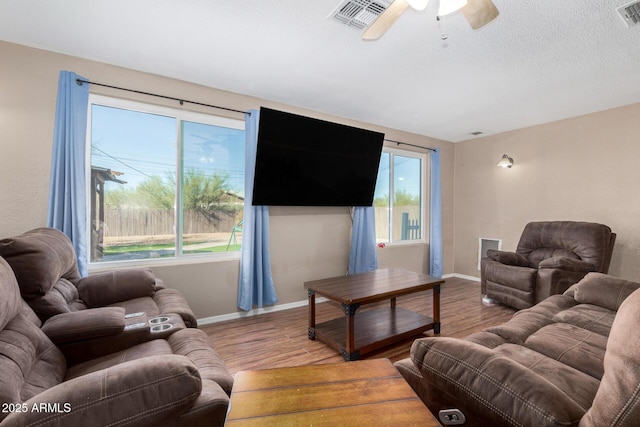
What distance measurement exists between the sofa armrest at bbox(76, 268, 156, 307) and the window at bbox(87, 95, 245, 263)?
2.14ft

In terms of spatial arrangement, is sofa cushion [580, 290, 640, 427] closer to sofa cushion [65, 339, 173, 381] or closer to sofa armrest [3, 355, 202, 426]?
sofa armrest [3, 355, 202, 426]

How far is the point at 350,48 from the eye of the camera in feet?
7.89

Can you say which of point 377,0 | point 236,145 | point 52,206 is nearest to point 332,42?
point 377,0

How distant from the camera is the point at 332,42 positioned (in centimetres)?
232

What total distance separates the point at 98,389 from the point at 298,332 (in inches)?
86.8

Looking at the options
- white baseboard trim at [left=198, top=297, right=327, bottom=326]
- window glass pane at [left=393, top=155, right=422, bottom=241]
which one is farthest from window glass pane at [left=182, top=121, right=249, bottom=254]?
window glass pane at [left=393, top=155, right=422, bottom=241]

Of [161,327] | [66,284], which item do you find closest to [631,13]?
[161,327]

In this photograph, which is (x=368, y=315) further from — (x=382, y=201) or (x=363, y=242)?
(x=382, y=201)

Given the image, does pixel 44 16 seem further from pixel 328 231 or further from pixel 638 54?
pixel 638 54

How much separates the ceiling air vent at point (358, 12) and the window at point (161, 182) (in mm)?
1767

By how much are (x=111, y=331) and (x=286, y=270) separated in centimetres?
229

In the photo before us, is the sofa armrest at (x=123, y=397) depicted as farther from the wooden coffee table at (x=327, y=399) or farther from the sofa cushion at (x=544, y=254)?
the sofa cushion at (x=544, y=254)

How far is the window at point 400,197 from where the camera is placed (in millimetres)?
4688

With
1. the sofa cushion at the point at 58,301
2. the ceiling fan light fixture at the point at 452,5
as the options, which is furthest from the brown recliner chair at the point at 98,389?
the ceiling fan light fixture at the point at 452,5
